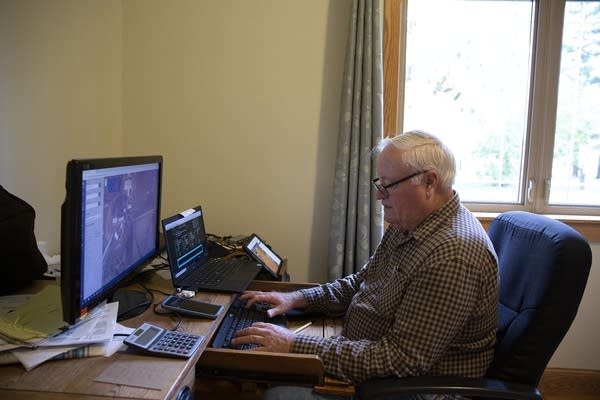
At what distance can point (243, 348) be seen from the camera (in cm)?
116

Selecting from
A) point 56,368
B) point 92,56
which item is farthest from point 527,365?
point 92,56

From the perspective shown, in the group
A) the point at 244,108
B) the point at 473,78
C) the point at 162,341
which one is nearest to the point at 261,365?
the point at 162,341

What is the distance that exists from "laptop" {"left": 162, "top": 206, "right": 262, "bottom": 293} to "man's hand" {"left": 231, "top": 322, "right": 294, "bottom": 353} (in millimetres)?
172

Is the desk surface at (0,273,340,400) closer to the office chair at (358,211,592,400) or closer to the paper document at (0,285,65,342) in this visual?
the paper document at (0,285,65,342)

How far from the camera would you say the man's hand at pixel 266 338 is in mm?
1141

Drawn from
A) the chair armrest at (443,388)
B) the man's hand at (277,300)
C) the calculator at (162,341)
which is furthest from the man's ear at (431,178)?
the calculator at (162,341)

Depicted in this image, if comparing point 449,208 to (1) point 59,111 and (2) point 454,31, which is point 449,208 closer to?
(2) point 454,31

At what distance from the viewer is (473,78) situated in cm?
220

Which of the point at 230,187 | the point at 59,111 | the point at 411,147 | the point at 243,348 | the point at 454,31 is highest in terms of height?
the point at 454,31

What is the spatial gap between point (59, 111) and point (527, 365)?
185 cm

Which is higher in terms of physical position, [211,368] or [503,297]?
[503,297]

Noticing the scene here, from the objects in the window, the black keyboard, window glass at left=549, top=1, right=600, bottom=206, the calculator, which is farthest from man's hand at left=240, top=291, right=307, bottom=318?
window glass at left=549, top=1, right=600, bottom=206

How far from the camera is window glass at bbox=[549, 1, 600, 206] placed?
2.14m

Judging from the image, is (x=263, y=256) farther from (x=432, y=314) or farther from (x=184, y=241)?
(x=432, y=314)
